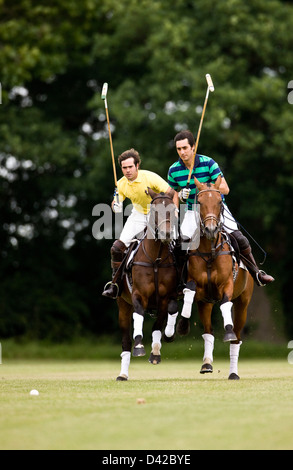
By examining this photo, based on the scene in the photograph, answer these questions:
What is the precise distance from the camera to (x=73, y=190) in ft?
81.4

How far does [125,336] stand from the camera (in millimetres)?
11805

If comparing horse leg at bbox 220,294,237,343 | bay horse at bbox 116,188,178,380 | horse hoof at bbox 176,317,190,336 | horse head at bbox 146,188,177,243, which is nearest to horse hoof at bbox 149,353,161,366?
bay horse at bbox 116,188,178,380

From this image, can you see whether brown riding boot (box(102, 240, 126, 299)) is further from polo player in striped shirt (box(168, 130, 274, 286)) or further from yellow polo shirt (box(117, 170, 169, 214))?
polo player in striped shirt (box(168, 130, 274, 286))

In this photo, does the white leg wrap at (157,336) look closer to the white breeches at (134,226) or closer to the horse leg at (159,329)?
the horse leg at (159,329)

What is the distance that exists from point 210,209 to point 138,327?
5.20 feet

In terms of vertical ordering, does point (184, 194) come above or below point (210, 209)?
above

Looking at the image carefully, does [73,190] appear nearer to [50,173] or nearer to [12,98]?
[50,173]

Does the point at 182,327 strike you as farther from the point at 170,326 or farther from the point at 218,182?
the point at 218,182

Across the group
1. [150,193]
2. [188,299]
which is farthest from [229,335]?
[150,193]

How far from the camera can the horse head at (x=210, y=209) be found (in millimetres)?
10562

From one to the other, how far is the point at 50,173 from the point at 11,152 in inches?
97.2

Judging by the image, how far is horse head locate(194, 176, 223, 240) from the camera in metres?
10.6

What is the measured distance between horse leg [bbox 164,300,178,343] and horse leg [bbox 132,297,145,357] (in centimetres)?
42
